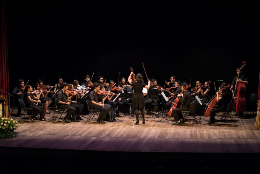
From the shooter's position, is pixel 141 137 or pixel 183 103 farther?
pixel 183 103

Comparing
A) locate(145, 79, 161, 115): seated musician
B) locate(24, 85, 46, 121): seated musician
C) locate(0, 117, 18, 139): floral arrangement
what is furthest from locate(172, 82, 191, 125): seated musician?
locate(0, 117, 18, 139): floral arrangement

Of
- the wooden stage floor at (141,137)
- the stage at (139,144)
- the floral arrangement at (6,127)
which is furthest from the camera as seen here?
the floral arrangement at (6,127)

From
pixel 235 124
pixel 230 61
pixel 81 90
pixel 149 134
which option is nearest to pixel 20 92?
pixel 81 90

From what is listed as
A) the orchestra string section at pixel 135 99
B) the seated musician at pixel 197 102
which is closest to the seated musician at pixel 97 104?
the orchestra string section at pixel 135 99

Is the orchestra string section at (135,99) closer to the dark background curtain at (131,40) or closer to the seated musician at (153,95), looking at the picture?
the seated musician at (153,95)

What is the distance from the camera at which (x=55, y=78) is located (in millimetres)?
11398

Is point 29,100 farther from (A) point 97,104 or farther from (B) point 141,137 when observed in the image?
(B) point 141,137

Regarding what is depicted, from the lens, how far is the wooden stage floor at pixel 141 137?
5266 millimetres

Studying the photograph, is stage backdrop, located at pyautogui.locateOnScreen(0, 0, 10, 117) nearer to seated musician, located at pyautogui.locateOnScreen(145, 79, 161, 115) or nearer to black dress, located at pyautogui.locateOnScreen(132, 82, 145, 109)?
black dress, located at pyautogui.locateOnScreen(132, 82, 145, 109)

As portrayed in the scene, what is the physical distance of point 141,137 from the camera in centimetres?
616

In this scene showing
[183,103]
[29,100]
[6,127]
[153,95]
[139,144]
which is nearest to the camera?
[139,144]

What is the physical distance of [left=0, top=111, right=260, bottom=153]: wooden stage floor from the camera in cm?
527

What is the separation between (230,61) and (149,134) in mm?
4992

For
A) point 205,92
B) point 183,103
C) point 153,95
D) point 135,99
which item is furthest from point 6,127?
point 205,92
